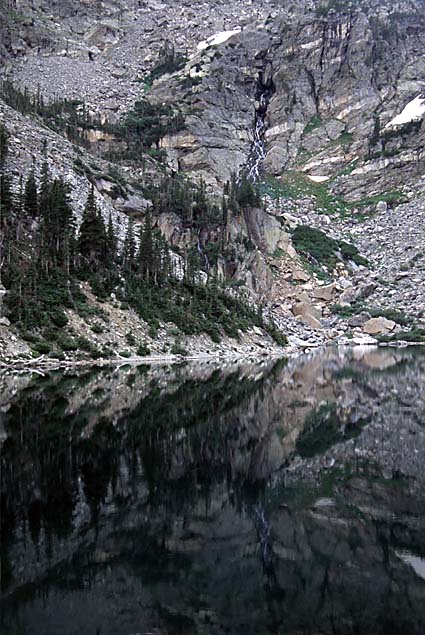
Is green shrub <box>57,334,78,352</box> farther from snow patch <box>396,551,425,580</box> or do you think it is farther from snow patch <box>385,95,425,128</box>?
snow patch <box>385,95,425,128</box>

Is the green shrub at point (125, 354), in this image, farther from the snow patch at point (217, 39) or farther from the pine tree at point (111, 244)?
the snow patch at point (217, 39)

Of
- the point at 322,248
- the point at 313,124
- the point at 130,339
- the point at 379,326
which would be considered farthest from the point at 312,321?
the point at 313,124

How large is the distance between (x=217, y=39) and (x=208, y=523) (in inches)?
7548

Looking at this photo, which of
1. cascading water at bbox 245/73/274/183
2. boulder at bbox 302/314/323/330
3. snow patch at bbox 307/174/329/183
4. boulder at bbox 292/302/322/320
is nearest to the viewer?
boulder at bbox 302/314/323/330

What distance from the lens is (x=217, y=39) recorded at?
581 feet

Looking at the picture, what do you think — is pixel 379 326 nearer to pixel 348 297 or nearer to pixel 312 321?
pixel 348 297

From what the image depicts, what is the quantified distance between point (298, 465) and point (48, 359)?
27377mm

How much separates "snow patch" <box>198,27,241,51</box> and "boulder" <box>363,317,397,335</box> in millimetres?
123830

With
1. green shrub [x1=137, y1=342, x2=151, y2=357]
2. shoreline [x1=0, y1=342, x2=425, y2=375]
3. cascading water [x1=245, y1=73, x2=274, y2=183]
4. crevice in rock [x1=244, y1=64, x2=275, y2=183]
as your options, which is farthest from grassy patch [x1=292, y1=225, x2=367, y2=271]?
green shrub [x1=137, y1=342, x2=151, y2=357]

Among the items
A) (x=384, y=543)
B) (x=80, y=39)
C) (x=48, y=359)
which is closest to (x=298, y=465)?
(x=384, y=543)

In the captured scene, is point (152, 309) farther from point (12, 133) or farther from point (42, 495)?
point (42, 495)

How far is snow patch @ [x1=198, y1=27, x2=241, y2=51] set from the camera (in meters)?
175

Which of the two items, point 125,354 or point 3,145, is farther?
point 3,145

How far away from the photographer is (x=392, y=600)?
248 inches
